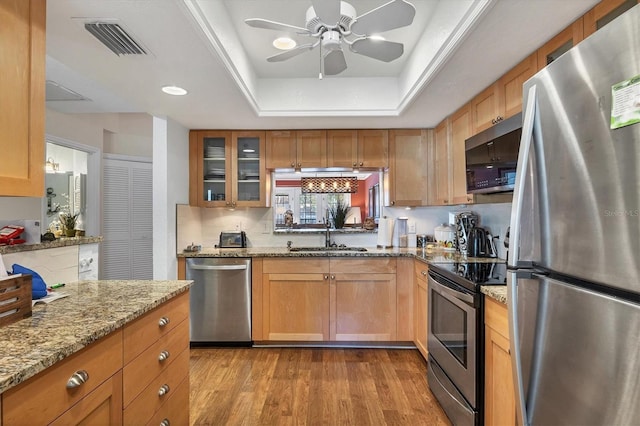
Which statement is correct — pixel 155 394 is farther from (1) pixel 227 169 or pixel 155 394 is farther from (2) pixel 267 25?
(1) pixel 227 169

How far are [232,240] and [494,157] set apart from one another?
262 cm

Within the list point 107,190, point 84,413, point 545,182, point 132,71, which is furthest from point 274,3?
point 107,190

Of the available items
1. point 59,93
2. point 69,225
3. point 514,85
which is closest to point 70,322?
point 69,225

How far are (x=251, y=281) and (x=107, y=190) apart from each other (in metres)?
2.70

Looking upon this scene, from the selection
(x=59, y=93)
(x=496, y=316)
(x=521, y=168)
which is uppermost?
(x=59, y=93)

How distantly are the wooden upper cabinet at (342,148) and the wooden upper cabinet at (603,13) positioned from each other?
6.78 feet

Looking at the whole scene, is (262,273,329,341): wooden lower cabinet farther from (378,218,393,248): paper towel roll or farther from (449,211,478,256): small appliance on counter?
(449,211,478,256): small appliance on counter

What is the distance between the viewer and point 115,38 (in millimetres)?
1626

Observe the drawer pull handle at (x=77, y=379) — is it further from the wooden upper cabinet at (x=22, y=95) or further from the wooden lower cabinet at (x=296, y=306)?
the wooden lower cabinet at (x=296, y=306)

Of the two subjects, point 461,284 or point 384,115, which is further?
point 384,115

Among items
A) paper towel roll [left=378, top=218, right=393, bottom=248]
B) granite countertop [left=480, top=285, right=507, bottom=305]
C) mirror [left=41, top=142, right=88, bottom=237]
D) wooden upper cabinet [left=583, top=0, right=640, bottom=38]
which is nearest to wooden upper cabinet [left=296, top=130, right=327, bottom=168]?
paper towel roll [left=378, top=218, right=393, bottom=248]

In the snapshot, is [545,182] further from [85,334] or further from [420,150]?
[420,150]

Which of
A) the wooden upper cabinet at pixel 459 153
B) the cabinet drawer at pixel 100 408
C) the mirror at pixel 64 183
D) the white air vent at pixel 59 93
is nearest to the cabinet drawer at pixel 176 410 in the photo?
the cabinet drawer at pixel 100 408

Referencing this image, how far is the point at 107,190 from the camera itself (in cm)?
421
